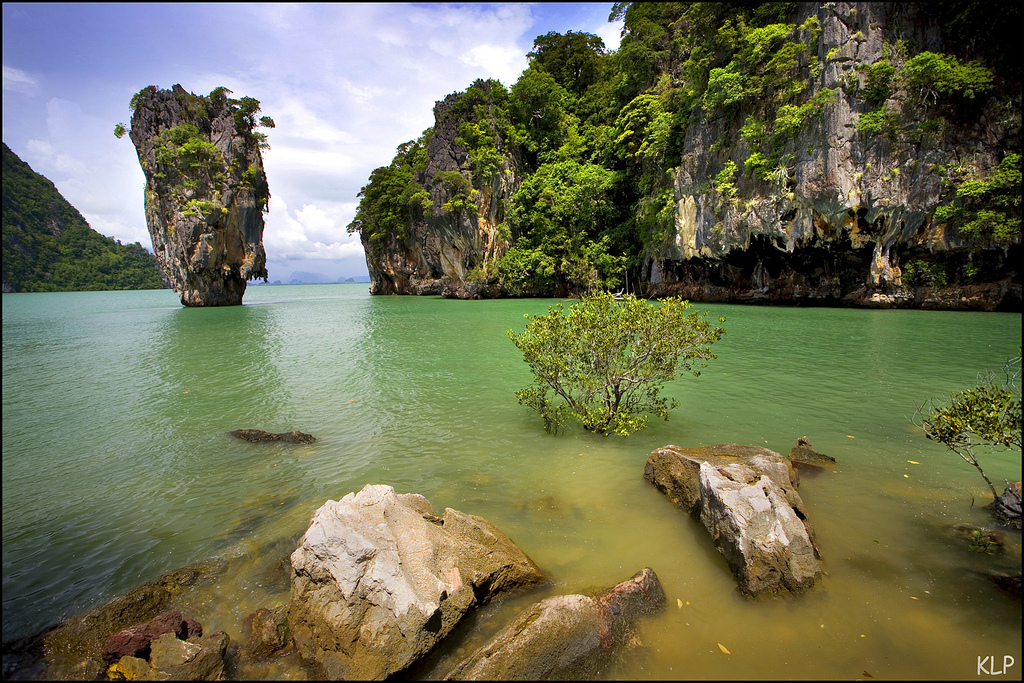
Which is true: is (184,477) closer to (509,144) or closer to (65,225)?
(509,144)

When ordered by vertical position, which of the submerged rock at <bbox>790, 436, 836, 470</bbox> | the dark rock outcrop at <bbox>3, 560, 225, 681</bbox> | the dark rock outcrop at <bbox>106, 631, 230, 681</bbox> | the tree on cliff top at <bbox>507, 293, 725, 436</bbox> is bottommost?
the dark rock outcrop at <bbox>3, 560, 225, 681</bbox>

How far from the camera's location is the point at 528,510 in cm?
547

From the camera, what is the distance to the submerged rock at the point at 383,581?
11.0 ft

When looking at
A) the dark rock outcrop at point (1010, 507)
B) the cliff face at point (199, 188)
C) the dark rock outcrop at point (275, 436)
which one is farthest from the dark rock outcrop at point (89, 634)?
the cliff face at point (199, 188)

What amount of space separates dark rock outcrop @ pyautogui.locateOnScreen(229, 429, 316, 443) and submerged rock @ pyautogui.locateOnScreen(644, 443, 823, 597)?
6033mm

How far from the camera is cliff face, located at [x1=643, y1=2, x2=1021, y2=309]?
21.7 meters

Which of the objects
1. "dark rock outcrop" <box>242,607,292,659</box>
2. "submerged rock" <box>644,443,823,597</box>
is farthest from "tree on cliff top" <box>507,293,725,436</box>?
"dark rock outcrop" <box>242,607,292,659</box>

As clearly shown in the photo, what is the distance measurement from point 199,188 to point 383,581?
137 ft

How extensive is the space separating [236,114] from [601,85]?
3148 centimetres

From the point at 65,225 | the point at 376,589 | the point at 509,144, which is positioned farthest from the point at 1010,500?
the point at 65,225

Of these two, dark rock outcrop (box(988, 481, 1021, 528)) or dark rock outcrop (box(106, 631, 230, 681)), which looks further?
dark rock outcrop (box(988, 481, 1021, 528))

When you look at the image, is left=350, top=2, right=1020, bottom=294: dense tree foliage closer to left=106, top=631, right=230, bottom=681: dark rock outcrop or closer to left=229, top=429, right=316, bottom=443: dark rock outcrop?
left=229, top=429, right=316, bottom=443: dark rock outcrop

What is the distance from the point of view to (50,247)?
73.6 metres

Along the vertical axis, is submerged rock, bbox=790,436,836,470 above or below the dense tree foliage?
below
